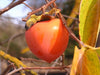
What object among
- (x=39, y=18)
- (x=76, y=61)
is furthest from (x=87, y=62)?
(x=39, y=18)

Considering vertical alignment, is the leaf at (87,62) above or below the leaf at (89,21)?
below

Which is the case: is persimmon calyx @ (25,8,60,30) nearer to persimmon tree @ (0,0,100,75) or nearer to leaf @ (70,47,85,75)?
persimmon tree @ (0,0,100,75)

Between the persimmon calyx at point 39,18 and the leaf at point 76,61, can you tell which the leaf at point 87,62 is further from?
the persimmon calyx at point 39,18

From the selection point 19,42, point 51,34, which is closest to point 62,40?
point 51,34

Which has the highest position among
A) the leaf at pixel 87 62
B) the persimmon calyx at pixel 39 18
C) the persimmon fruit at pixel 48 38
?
the persimmon calyx at pixel 39 18

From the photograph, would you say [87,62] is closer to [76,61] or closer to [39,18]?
[76,61]

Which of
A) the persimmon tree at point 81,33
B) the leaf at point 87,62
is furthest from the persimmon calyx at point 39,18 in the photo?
the leaf at point 87,62
